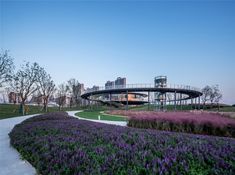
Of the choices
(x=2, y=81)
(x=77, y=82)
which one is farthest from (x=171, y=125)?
(x=77, y=82)

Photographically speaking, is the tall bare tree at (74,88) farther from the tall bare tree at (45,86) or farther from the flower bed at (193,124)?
the flower bed at (193,124)

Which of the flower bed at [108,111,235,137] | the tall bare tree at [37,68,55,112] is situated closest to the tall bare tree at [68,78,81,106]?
the tall bare tree at [37,68,55,112]

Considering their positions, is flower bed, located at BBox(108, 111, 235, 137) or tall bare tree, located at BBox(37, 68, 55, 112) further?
tall bare tree, located at BBox(37, 68, 55, 112)

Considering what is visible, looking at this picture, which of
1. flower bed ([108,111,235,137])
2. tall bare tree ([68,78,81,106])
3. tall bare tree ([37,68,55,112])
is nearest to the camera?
flower bed ([108,111,235,137])

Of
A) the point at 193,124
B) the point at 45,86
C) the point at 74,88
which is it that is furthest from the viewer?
the point at 74,88

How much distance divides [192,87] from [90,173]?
37976 millimetres

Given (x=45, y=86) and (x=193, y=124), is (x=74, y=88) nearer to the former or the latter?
(x=45, y=86)

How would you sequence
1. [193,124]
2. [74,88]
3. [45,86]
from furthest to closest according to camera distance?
[74,88] < [45,86] < [193,124]

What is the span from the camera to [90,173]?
2422mm

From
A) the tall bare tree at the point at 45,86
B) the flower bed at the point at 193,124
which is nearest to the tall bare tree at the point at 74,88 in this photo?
the tall bare tree at the point at 45,86

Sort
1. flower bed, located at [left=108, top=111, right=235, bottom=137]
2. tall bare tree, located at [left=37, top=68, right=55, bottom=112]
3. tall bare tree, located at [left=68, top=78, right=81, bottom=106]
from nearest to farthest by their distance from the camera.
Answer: flower bed, located at [left=108, top=111, right=235, bottom=137]
tall bare tree, located at [left=37, top=68, right=55, bottom=112]
tall bare tree, located at [left=68, top=78, right=81, bottom=106]

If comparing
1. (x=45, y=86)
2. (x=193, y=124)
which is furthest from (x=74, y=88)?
(x=193, y=124)

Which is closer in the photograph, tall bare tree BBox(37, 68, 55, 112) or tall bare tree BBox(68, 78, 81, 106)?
tall bare tree BBox(37, 68, 55, 112)

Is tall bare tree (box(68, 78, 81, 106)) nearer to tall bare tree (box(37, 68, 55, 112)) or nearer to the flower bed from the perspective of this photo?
tall bare tree (box(37, 68, 55, 112))
